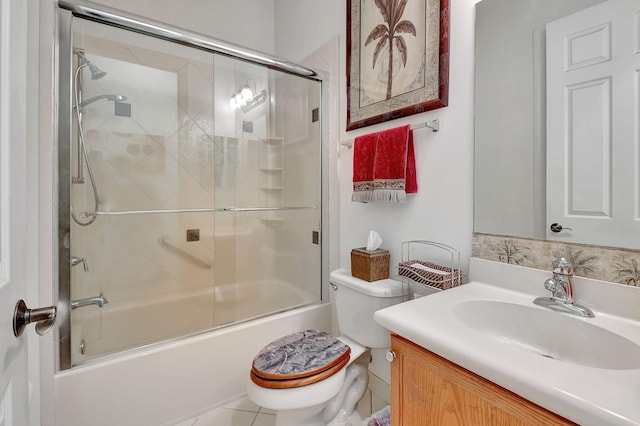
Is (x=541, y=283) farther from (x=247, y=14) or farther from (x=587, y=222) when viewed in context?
(x=247, y=14)

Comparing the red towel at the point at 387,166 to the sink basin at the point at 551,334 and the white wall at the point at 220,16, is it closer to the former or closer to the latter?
the sink basin at the point at 551,334

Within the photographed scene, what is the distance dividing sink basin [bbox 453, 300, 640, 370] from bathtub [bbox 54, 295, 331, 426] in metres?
1.16

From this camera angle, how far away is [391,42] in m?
1.48

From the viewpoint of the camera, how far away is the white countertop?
0.49m

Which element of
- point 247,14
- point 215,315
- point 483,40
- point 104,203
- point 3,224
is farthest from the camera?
point 247,14

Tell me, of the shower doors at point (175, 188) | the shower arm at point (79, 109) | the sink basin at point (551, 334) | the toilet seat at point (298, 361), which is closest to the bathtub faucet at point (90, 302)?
the shower doors at point (175, 188)

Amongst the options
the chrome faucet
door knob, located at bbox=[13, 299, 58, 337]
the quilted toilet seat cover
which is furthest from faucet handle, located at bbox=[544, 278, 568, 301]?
door knob, located at bbox=[13, 299, 58, 337]

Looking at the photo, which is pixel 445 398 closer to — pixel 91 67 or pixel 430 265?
pixel 430 265

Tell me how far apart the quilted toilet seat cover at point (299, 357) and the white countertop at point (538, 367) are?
1.51ft

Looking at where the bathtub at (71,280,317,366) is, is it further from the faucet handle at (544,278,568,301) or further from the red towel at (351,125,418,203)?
the faucet handle at (544,278,568,301)

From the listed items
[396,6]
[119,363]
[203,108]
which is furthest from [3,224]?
[396,6]

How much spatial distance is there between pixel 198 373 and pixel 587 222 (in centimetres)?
173

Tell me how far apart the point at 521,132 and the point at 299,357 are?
3.93 feet

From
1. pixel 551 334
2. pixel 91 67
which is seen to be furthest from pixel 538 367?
pixel 91 67
